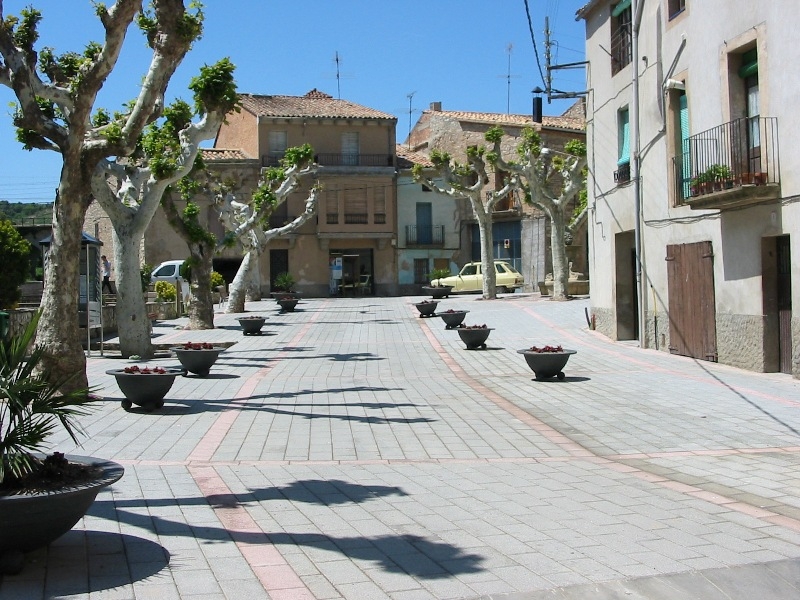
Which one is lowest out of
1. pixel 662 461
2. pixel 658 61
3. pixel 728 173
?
pixel 662 461

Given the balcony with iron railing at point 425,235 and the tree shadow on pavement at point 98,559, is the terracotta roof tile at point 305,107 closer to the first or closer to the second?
the balcony with iron railing at point 425,235

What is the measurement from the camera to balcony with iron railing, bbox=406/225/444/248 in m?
50.7

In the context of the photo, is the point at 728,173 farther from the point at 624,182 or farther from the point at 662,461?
the point at 662,461

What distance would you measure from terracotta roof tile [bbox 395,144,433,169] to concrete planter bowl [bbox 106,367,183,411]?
39.7 metres

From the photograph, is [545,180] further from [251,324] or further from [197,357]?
[197,357]

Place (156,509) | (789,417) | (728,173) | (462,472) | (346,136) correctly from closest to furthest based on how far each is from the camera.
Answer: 1. (156,509)
2. (462,472)
3. (789,417)
4. (728,173)
5. (346,136)

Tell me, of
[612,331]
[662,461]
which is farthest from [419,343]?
[662,461]

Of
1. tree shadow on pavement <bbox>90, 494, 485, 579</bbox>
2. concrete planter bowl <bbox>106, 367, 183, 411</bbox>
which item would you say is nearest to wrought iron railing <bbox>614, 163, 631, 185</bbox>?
concrete planter bowl <bbox>106, 367, 183, 411</bbox>

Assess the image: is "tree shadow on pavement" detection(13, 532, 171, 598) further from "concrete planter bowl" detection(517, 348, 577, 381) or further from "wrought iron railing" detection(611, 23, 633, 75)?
"wrought iron railing" detection(611, 23, 633, 75)

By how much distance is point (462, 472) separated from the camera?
791cm

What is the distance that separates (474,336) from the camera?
19.5 meters

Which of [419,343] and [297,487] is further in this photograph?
[419,343]

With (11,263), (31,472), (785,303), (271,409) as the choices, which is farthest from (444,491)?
(11,263)

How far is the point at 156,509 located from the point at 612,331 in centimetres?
1624
